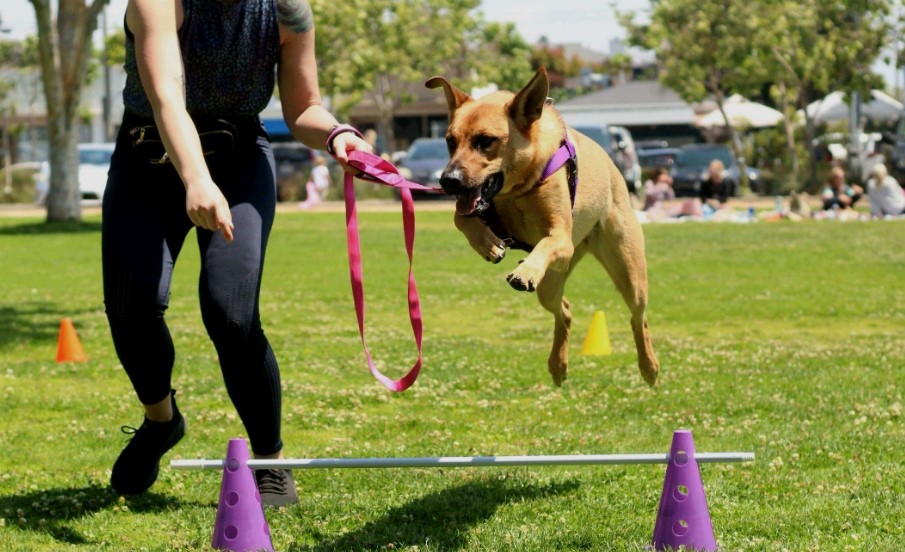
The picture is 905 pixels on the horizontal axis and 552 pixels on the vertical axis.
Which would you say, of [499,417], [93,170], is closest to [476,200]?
[499,417]

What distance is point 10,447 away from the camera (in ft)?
20.8

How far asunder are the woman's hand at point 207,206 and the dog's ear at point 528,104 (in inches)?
60.9

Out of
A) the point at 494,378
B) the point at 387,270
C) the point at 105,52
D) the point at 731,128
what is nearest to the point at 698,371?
the point at 494,378

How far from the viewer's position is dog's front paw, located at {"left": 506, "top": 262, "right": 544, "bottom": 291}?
175 inches

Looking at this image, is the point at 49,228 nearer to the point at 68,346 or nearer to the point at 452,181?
the point at 68,346

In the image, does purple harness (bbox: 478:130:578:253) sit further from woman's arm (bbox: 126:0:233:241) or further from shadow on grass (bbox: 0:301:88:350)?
shadow on grass (bbox: 0:301:88:350)

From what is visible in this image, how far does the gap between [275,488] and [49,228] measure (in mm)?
20144

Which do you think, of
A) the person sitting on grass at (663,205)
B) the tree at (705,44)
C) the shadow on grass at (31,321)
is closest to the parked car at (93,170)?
the person sitting on grass at (663,205)

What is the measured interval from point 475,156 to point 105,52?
155 feet

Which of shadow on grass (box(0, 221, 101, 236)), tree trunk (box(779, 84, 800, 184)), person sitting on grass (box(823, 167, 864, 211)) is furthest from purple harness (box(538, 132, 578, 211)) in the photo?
tree trunk (box(779, 84, 800, 184))

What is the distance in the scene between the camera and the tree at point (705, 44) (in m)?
40.3

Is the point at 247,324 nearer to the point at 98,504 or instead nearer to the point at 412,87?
the point at 98,504

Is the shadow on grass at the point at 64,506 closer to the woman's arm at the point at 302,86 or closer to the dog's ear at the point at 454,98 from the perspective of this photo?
the woman's arm at the point at 302,86

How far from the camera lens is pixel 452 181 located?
4.75 m
